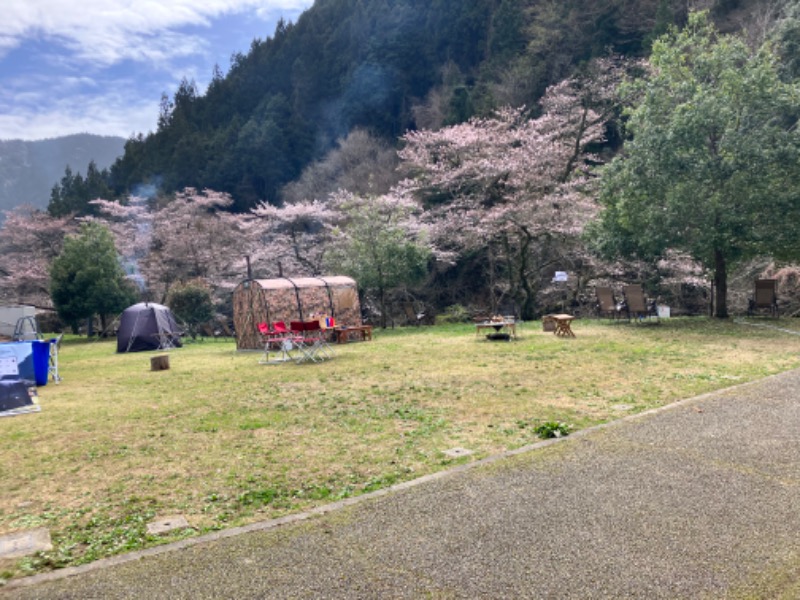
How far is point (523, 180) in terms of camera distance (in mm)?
20609

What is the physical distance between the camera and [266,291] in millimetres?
15211

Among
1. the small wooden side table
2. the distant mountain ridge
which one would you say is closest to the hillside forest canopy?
the small wooden side table

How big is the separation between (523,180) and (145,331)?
561 inches

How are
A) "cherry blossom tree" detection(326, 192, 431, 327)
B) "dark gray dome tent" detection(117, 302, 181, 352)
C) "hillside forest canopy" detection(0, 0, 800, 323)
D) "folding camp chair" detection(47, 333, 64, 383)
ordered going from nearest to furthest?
"folding camp chair" detection(47, 333, 64, 383)
"hillside forest canopy" detection(0, 0, 800, 323)
"dark gray dome tent" detection(117, 302, 181, 352)
"cherry blossom tree" detection(326, 192, 431, 327)

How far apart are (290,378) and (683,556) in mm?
7265

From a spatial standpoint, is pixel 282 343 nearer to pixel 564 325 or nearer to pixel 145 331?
pixel 564 325

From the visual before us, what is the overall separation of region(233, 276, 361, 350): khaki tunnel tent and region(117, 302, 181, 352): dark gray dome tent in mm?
3768

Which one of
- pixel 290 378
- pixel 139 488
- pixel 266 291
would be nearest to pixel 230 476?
pixel 139 488

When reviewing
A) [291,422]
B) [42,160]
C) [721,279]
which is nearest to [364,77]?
[721,279]

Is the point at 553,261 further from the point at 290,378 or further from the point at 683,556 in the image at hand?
the point at 683,556

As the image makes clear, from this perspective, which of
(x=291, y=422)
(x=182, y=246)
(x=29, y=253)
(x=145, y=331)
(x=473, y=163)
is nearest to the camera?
(x=291, y=422)

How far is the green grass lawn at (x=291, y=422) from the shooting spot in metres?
3.78

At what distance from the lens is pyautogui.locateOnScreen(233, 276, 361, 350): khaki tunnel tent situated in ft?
50.3

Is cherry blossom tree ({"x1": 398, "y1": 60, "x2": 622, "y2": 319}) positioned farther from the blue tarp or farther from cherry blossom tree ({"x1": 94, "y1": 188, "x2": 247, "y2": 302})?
the blue tarp
